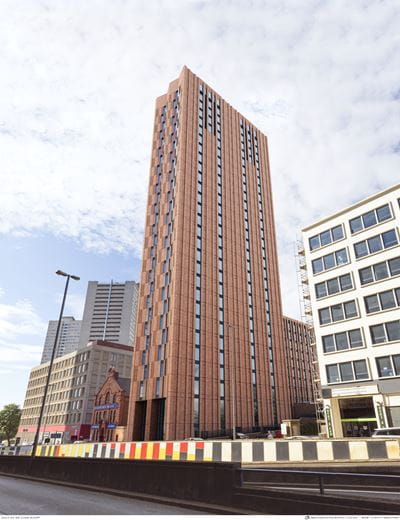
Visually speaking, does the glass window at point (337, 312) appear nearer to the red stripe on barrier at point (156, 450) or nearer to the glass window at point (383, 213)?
the glass window at point (383, 213)

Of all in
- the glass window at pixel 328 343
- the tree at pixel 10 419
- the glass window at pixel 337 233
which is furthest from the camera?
the tree at pixel 10 419

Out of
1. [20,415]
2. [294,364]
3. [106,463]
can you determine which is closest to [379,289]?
[106,463]

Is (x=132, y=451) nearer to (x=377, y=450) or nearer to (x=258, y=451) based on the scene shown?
(x=258, y=451)

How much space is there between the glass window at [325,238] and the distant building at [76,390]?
6860 cm

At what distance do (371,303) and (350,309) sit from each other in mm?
2359

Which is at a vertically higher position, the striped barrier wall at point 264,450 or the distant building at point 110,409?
the distant building at point 110,409

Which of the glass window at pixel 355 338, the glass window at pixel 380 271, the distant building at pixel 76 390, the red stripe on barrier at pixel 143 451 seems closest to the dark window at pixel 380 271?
the glass window at pixel 380 271

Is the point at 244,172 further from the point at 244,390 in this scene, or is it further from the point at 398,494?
the point at 398,494

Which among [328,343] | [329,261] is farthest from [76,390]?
[329,261]

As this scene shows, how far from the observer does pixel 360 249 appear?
1496 inches

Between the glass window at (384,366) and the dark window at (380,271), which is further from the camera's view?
the dark window at (380,271)

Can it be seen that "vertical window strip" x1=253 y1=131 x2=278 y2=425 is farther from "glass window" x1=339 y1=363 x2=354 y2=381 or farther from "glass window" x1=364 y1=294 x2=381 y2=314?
"glass window" x1=364 y1=294 x2=381 y2=314

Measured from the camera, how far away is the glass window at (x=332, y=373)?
118 ft

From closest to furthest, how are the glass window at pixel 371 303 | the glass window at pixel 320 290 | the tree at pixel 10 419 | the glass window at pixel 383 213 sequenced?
the glass window at pixel 371 303 → the glass window at pixel 383 213 → the glass window at pixel 320 290 → the tree at pixel 10 419
